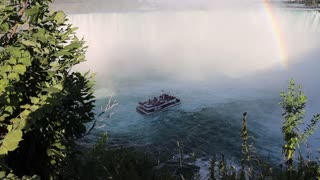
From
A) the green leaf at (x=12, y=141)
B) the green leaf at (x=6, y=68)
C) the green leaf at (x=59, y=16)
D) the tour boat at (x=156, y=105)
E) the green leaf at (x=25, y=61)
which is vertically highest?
the green leaf at (x=59, y=16)

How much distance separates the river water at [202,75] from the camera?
3878cm

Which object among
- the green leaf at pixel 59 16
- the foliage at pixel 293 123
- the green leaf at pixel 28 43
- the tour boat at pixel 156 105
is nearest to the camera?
the green leaf at pixel 28 43

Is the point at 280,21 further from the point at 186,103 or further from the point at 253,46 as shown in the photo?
the point at 186,103

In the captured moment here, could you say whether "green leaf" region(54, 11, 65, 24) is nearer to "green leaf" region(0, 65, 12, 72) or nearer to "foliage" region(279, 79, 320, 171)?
"green leaf" region(0, 65, 12, 72)

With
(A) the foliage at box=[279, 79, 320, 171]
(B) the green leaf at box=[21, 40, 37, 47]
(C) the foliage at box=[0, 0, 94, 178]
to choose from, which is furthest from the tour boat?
(B) the green leaf at box=[21, 40, 37, 47]

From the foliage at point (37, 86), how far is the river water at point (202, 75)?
4.59 ft

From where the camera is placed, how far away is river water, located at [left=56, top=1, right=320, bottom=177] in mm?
38781

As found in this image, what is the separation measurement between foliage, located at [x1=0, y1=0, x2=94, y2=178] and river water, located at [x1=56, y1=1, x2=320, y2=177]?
140cm

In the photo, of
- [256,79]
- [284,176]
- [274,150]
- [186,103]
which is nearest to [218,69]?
[256,79]

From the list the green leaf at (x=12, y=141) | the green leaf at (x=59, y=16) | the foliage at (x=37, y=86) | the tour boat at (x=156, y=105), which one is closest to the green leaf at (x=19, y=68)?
the foliage at (x=37, y=86)

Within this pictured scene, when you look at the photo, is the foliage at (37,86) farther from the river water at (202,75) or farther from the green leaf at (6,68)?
the river water at (202,75)

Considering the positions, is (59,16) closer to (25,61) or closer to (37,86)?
(37,86)

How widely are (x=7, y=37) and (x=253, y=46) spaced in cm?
11111

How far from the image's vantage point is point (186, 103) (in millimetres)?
51656
